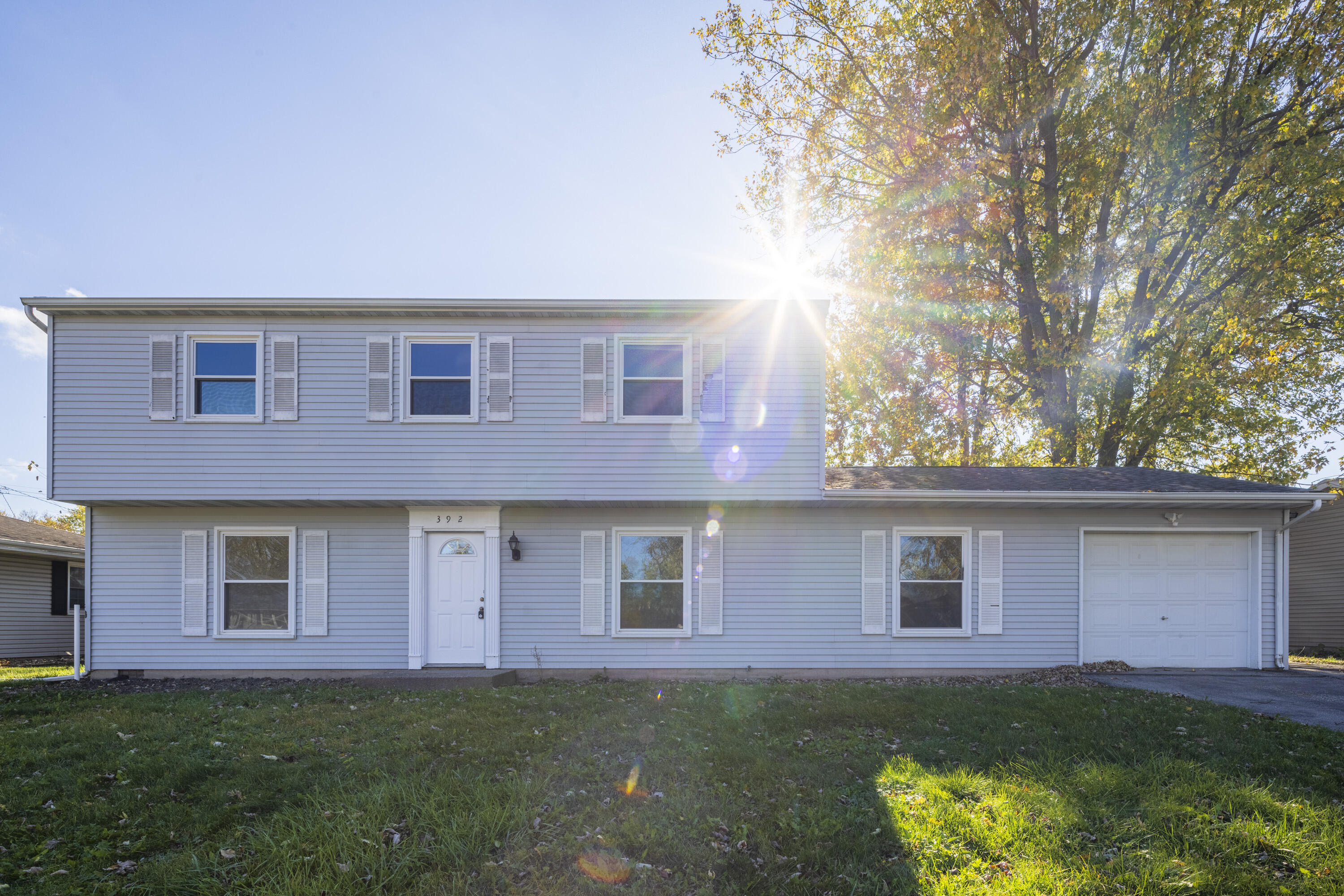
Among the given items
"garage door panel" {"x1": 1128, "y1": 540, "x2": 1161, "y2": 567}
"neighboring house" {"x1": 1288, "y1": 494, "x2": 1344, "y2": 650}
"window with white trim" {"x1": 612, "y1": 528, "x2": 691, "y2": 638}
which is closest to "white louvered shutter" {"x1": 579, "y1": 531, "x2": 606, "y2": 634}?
"window with white trim" {"x1": 612, "y1": 528, "x2": 691, "y2": 638}

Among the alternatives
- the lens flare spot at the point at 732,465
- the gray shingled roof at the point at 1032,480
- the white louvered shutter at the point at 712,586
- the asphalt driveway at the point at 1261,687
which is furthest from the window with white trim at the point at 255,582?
the asphalt driveway at the point at 1261,687

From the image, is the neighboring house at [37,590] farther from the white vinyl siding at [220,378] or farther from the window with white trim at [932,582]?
the window with white trim at [932,582]

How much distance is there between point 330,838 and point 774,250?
17.3 metres

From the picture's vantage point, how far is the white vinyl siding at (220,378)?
34.0 feet

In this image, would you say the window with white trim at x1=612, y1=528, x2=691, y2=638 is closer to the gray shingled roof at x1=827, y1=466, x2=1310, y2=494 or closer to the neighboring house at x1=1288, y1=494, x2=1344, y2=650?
the gray shingled roof at x1=827, y1=466, x2=1310, y2=494

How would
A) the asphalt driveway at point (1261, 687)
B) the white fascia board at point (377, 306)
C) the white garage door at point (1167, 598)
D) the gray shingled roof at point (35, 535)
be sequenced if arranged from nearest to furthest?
the asphalt driveway at point (1261, 687)
the white fascia board at point (377, 306)
the white garage door at point (1167, 598)
the gray shingled roof at point (35, 535)

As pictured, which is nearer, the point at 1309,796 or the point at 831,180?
the point at 1309,796

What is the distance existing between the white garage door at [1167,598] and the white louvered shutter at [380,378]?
444 inches

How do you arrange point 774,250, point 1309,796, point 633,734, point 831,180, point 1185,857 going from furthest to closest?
point 774,250, point 831,180, point 633,734, point 1309,796, point 1185,857

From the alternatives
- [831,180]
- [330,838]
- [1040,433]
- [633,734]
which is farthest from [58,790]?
[1040,433]

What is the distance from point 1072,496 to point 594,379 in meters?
7.42

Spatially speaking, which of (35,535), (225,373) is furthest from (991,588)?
(35,535)

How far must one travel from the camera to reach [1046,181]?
1597 cm

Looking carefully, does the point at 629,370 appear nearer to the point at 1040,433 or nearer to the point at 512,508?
the point at 512,508
